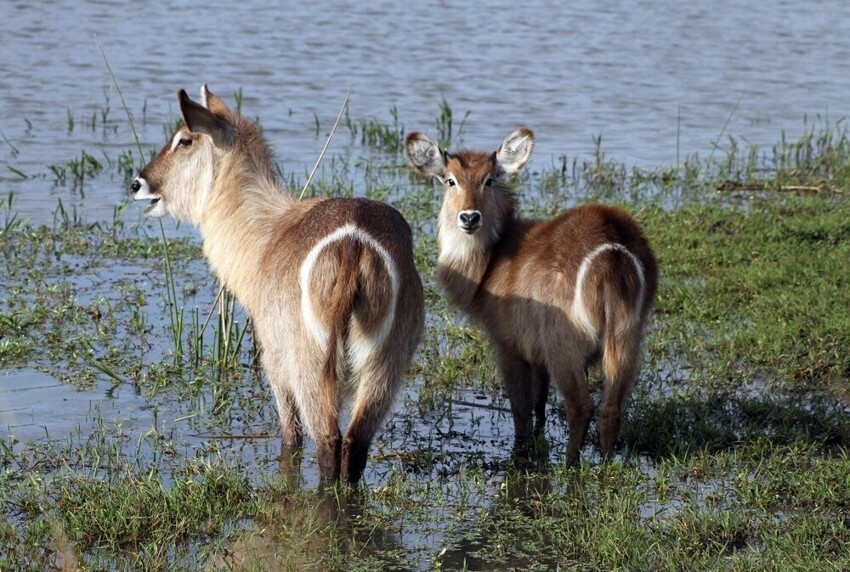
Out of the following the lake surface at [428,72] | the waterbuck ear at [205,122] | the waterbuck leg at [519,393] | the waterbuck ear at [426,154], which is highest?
the waterbuck ear at [205,122]

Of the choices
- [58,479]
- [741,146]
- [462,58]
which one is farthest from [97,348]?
[462,58]

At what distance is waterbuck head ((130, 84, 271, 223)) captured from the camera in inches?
194

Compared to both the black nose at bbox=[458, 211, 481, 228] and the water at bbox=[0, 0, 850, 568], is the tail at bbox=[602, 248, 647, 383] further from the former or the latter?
the water at bbox=[0, 0, 850, 568]

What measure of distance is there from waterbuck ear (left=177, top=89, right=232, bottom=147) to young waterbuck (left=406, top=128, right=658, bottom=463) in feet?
2.51

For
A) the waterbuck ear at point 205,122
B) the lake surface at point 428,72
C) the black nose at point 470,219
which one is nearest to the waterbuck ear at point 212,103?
the waterbuck ear at point 205,122

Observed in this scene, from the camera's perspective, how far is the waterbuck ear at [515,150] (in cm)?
523

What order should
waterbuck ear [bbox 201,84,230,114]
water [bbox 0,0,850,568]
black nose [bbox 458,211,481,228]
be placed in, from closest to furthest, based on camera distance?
black nose [bbox 458,211,481,228] < waterbuck ear [bbox 201,84,230,114] < water [bbox 0,0,850,568]

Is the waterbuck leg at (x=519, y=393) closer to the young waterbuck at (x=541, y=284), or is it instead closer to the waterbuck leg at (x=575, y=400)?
the young waterbuck at (x=541, y=284)

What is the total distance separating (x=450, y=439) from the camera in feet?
15.8

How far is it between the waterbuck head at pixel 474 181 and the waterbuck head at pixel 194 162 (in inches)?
Result: 27.8

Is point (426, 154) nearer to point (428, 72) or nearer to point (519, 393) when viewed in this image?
point (519, 393)

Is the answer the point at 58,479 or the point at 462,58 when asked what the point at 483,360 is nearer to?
the point at 58,479

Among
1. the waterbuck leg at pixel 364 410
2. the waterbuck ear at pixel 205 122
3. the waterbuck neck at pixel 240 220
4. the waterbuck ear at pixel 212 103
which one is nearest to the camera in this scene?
the waterbuck leg at pixel 364 410

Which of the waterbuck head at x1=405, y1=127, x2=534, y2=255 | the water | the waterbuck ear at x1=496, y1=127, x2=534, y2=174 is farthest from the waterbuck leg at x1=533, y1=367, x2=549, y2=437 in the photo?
the water
